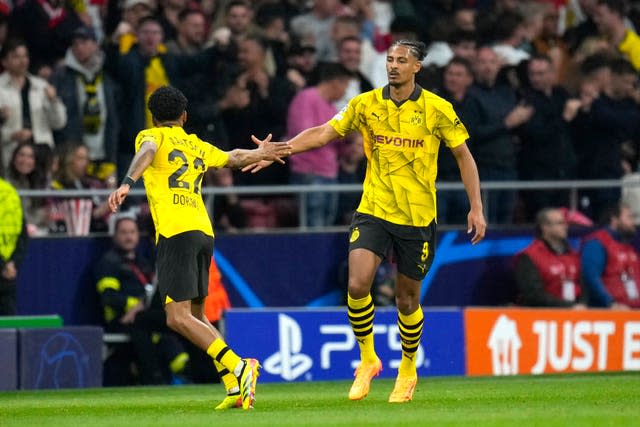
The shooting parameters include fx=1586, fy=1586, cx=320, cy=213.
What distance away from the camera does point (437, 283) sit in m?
18.1

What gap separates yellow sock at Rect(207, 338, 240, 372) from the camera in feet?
35.3

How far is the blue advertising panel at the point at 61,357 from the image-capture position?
1510cm

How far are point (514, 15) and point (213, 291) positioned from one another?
19.5 ft

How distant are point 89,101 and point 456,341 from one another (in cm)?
467

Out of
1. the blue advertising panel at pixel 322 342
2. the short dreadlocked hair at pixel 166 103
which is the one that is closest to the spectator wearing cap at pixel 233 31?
the blue advertising panel at pixel 322 342

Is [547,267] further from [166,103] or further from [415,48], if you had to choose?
[166,103]

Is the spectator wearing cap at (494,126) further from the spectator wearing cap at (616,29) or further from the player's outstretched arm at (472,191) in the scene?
the player's outstretched arm at (472,191)

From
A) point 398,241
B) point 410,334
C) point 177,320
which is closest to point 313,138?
point 398,241

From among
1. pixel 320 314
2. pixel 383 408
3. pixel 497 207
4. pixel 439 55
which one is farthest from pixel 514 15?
pixel 383 408

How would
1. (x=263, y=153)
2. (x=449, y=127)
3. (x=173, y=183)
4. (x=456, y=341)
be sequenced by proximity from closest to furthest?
(x=173, y=183) → (x=449, y=127) → (x=263, y=153) → (x=456, y=341)

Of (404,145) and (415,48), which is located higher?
(415,48)

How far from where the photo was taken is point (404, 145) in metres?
11.4

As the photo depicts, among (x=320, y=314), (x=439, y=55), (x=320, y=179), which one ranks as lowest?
(x=320, y=314)

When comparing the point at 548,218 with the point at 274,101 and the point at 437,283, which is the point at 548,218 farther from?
the point at 274,101
